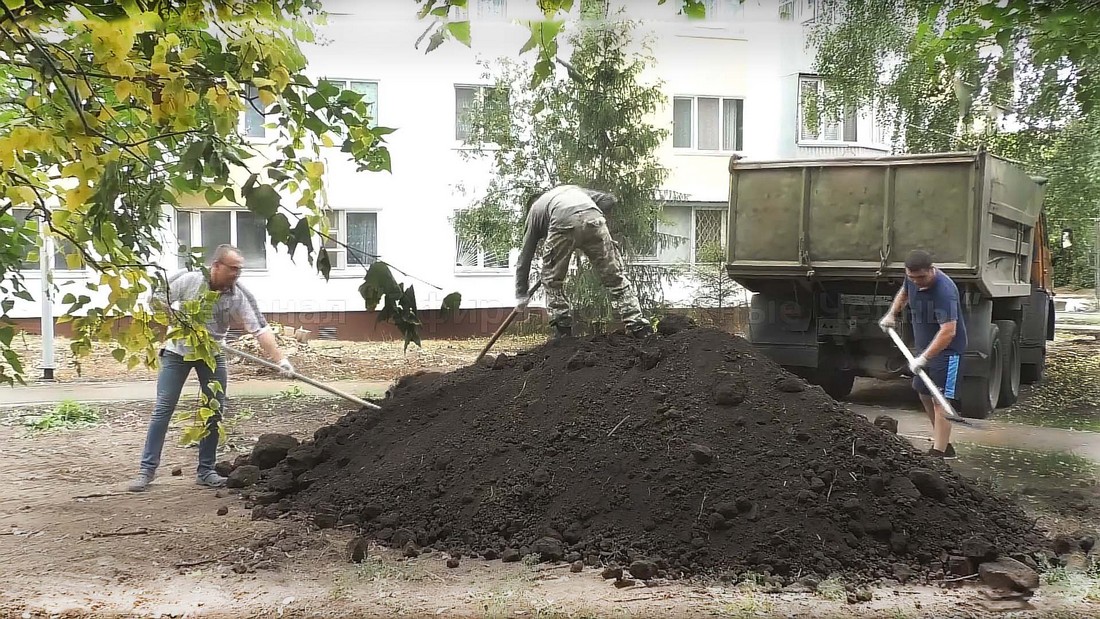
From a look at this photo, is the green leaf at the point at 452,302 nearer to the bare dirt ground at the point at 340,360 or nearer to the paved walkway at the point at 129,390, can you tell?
the bare dirt ground at the point at 340,360

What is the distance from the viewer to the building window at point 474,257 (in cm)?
301

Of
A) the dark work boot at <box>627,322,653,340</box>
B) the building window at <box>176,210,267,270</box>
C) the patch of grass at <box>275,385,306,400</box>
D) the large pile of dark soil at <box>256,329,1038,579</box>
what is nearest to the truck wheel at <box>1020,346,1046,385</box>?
the large pile of dark soil at <box>256,329,1038,579</box>

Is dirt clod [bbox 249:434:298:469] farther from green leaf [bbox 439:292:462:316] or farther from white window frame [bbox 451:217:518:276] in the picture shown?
green leaf [bbox 439:292:462:316]

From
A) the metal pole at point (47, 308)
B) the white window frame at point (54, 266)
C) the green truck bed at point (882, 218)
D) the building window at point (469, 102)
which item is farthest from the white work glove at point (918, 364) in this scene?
the metal pole at point (47, 308)

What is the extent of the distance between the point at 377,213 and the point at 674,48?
128 cm

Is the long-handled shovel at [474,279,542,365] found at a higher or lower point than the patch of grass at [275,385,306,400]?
higher

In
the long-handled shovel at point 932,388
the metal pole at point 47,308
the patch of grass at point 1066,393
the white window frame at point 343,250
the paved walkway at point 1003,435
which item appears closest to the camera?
the white window frame at point 343,250

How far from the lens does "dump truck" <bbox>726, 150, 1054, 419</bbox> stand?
373 cm

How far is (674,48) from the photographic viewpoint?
310 centimetres

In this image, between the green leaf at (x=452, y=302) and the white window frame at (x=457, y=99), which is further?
the white window frame at (x=457, y=99)

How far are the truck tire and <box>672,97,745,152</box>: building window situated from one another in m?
1.66

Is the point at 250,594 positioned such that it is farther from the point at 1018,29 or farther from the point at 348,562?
the point at 1018,29

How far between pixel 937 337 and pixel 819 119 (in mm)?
1068

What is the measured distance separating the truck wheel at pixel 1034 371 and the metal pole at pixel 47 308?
403 centimetres
